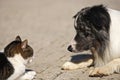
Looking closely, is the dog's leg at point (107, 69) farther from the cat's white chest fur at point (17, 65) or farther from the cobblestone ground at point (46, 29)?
the cat's white chest fur at point (17, 65)

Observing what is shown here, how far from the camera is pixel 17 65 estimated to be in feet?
23.6

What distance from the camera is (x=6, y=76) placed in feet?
23.1

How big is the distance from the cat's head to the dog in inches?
31.6

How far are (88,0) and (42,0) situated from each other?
2.78 m

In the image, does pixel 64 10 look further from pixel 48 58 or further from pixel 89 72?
pixel 89 72

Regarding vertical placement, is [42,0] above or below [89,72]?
above

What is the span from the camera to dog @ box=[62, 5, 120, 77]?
7352 mm

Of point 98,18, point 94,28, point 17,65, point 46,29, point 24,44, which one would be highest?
point 98,18

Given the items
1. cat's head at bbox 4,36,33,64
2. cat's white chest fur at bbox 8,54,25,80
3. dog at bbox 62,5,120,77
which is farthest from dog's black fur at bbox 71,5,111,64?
cat's white chest fur at bbox 8,54,25,80

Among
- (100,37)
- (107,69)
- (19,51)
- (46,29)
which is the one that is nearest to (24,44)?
(19,51)

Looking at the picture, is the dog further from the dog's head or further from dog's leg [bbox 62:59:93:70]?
dog's leg [bbox 62:59:93:70]

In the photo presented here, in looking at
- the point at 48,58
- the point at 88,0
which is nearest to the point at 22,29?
the point at 48,58

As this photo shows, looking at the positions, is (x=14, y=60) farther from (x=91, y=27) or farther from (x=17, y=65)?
(x=91, y=27)

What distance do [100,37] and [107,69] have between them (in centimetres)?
58
